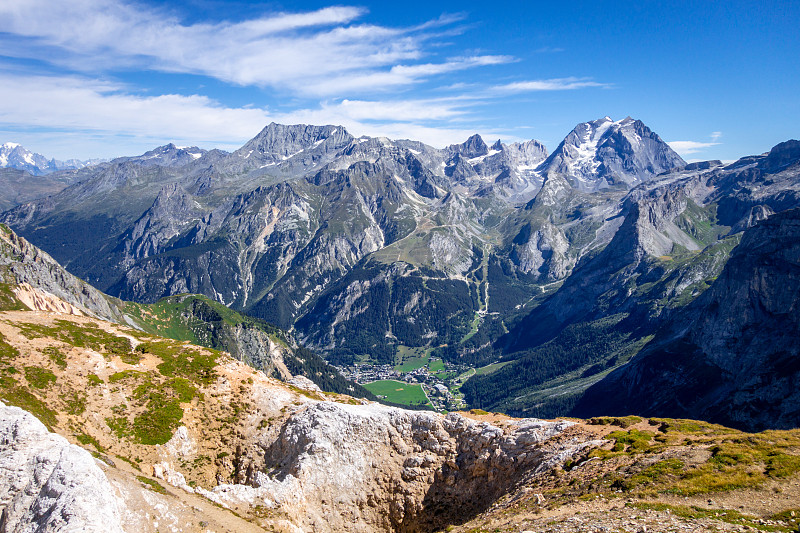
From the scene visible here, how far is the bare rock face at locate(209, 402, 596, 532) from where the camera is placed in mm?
48594

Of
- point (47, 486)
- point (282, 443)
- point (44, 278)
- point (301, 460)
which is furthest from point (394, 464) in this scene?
point (44, 278)

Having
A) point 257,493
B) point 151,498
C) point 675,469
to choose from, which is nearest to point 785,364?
point 675,469

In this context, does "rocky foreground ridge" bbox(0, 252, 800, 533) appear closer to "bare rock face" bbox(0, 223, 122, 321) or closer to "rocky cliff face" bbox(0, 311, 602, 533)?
"rocky cliff face" bbox(0, 311, 602, 533)

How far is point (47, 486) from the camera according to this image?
30.4m

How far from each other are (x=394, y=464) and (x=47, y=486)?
1371 inches

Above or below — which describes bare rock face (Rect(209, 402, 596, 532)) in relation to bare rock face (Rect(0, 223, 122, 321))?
below

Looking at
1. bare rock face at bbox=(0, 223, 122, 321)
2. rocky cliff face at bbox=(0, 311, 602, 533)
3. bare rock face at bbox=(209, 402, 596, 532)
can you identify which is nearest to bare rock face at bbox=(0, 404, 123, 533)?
rocky cliff face at bbox=(0, 311, 602, 533)

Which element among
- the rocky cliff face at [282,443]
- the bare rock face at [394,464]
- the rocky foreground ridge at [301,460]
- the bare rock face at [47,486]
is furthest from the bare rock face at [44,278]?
the bare rock face at [394,464]

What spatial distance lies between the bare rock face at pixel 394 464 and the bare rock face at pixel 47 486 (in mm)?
18204

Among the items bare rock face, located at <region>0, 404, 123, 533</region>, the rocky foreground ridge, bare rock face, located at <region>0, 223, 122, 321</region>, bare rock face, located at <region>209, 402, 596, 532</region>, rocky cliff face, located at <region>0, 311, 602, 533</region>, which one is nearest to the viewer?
bare rock face, located at <region>0, 404, 123, 533</region>

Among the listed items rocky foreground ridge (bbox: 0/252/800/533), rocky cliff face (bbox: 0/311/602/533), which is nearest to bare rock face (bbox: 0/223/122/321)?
rocky foreground ridge (bbox: 0/252/800/533)

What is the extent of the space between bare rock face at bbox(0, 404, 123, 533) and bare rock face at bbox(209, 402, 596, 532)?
18.2 m

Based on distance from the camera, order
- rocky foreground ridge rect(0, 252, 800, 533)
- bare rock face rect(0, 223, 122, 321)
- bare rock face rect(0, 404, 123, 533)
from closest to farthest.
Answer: bare rock face rect(0, 404, 123, 533)
rocky foreground ridge rect(0, 252, 800, 533)
bare rock face rect(0, 223, 122, 321)

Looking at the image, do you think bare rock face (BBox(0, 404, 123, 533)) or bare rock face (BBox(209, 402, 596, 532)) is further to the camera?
bare rock face (BBox(209, 402, 596, 532))
